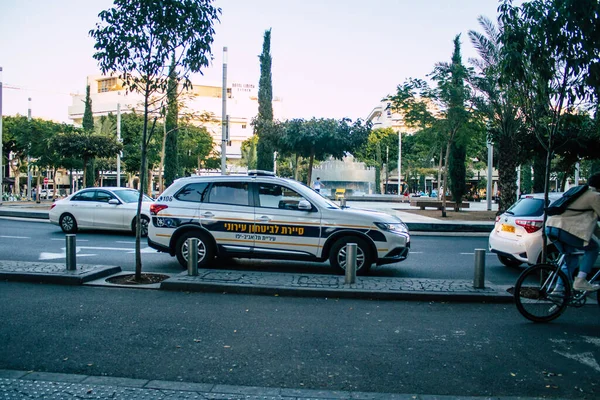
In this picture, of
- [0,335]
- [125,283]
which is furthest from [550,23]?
[0,335]

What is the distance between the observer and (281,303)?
23.0 feet

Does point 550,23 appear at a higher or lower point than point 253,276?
higher

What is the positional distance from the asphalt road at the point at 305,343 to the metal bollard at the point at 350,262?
65cm

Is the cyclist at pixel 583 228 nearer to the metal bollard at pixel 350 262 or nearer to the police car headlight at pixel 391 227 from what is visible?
the metal bollard at pixel 350 262

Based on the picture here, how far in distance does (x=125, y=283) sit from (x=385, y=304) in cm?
401

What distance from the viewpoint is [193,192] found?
375 inches

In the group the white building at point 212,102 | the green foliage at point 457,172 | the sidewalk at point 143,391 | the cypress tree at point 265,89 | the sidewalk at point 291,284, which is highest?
the white building at point 212,102

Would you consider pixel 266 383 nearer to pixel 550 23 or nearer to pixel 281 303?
pixel 281 303

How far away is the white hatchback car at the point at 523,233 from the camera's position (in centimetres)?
888

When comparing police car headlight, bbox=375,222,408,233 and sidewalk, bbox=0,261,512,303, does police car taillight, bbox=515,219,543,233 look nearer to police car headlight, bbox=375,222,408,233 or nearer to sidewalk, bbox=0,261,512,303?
sidewalk, bbox=0,261,512,303

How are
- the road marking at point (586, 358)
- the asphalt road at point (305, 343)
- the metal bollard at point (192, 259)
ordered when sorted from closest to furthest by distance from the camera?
the asphalt road at point (305, 343) → the road marking at point (586, 358) → the metal bollard at point (192, 259)

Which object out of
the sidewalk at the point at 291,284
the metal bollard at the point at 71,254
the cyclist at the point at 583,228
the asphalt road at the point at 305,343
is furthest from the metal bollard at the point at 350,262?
the metal bollard at the point at 71,254

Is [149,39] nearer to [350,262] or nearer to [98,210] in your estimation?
[350,262]

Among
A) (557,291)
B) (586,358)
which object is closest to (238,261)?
(557,291)
